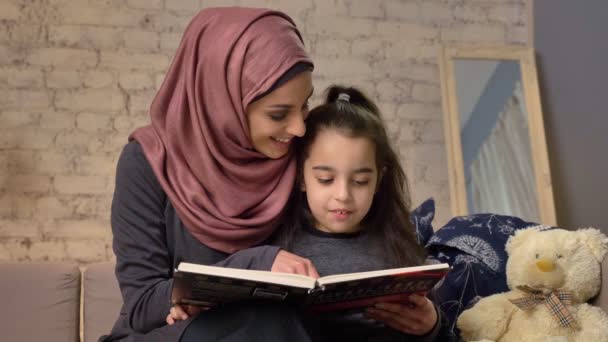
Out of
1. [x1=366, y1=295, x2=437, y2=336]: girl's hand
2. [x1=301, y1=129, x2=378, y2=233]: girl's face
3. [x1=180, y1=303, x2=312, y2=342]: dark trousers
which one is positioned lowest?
[x1=366, y1=295, x2=437, y2=336]: girl's hand

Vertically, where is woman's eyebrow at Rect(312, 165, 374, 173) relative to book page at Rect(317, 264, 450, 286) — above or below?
above

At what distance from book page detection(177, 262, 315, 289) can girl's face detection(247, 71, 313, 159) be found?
0.40 metres

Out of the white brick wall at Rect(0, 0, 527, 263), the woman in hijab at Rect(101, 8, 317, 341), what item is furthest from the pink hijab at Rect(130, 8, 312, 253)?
the white brick wall at Rect(0, 0, 527, 263)

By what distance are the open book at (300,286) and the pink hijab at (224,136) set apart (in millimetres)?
273

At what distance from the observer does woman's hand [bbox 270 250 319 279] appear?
1.08 m

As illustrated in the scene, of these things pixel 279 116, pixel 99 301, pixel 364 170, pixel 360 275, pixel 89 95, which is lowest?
pixel 99 301

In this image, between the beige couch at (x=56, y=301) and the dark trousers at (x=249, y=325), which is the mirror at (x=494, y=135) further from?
the dark trousers at (x=249, y=325)

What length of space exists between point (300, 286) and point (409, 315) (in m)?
0.33

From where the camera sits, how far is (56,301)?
205cm

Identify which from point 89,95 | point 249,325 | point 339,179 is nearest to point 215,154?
point 339,179

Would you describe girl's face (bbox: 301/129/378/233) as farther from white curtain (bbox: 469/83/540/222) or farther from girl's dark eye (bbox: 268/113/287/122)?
white curtain (bbox: 469/83/540/222)

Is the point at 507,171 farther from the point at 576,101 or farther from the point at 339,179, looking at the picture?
the point at 339,179

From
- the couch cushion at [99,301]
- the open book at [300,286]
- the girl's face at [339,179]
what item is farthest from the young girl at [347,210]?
the couch cushion at [99,301]

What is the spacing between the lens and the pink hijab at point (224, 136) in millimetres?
1303
